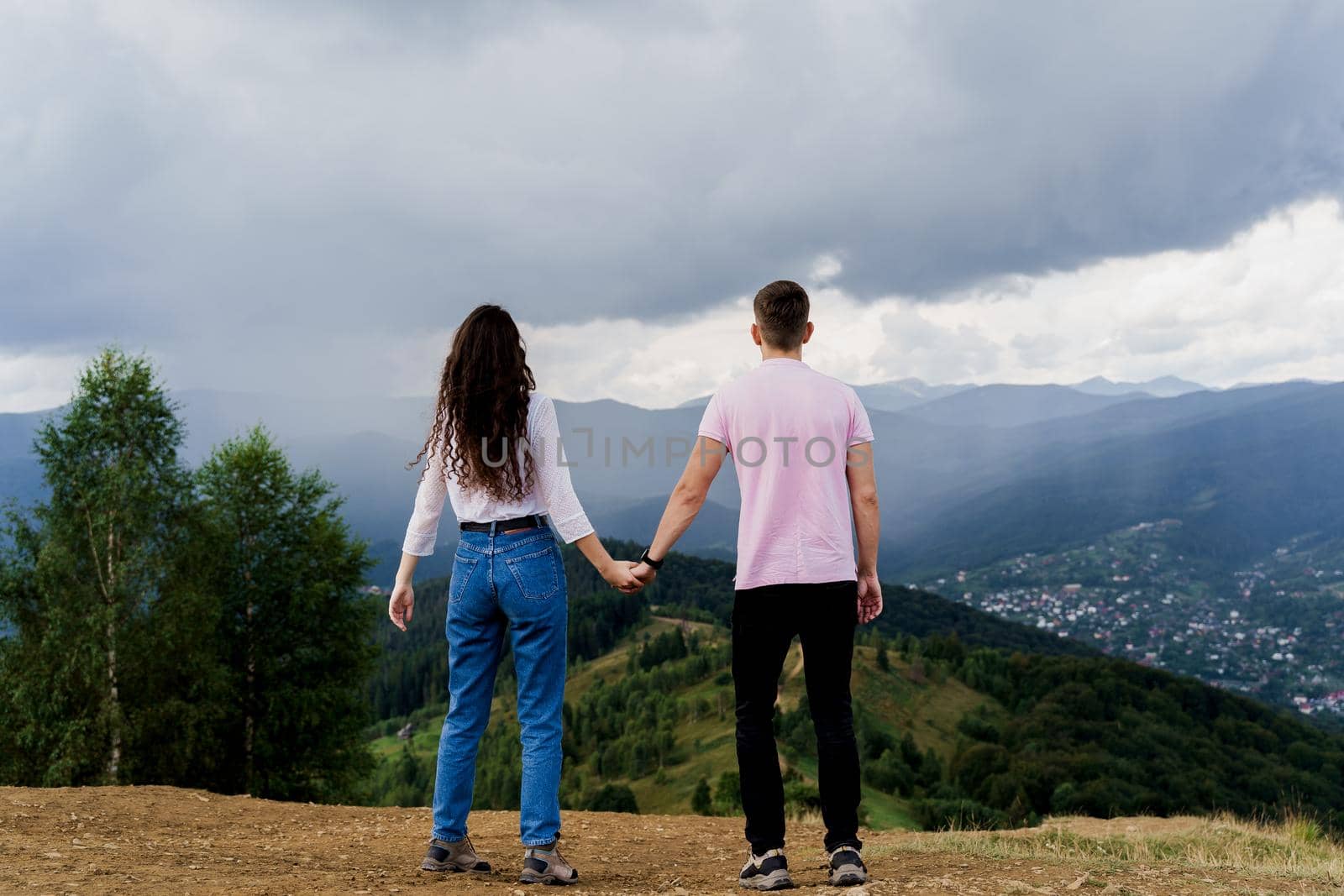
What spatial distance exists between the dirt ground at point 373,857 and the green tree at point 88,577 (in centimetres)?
1119

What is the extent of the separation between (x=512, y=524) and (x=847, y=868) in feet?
9.33

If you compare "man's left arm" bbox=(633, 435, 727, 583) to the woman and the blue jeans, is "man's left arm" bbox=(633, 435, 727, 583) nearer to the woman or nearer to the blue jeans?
the woman

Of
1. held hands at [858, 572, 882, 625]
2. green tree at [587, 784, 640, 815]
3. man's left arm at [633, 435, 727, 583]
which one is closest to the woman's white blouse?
man's left arm at [633, 435, 727, 583]

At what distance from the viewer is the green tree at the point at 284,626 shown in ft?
75.4

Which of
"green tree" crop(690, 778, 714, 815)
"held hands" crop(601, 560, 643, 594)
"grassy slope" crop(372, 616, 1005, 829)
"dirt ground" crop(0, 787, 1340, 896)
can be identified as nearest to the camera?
"dirt ground" crop(0, 787, 1340, 896)

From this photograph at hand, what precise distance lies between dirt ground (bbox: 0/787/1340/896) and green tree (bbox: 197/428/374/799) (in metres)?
13.5

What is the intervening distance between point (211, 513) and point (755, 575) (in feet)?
A: 71.6

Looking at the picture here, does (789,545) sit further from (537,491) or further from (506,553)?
(506,553)

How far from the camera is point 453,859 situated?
18.9 ft

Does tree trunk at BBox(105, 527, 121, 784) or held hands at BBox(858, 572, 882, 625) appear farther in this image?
tree trunk at BBox(105, 527, 121, 784)

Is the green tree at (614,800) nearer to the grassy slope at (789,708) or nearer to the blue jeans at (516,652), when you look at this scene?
the grassy slope at (789,708)

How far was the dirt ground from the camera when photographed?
5320 millimetres

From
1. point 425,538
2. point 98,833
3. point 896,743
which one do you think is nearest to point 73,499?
point 98,833

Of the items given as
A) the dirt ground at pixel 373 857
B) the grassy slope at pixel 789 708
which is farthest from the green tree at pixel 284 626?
the grassy slope at pixel 789 708
